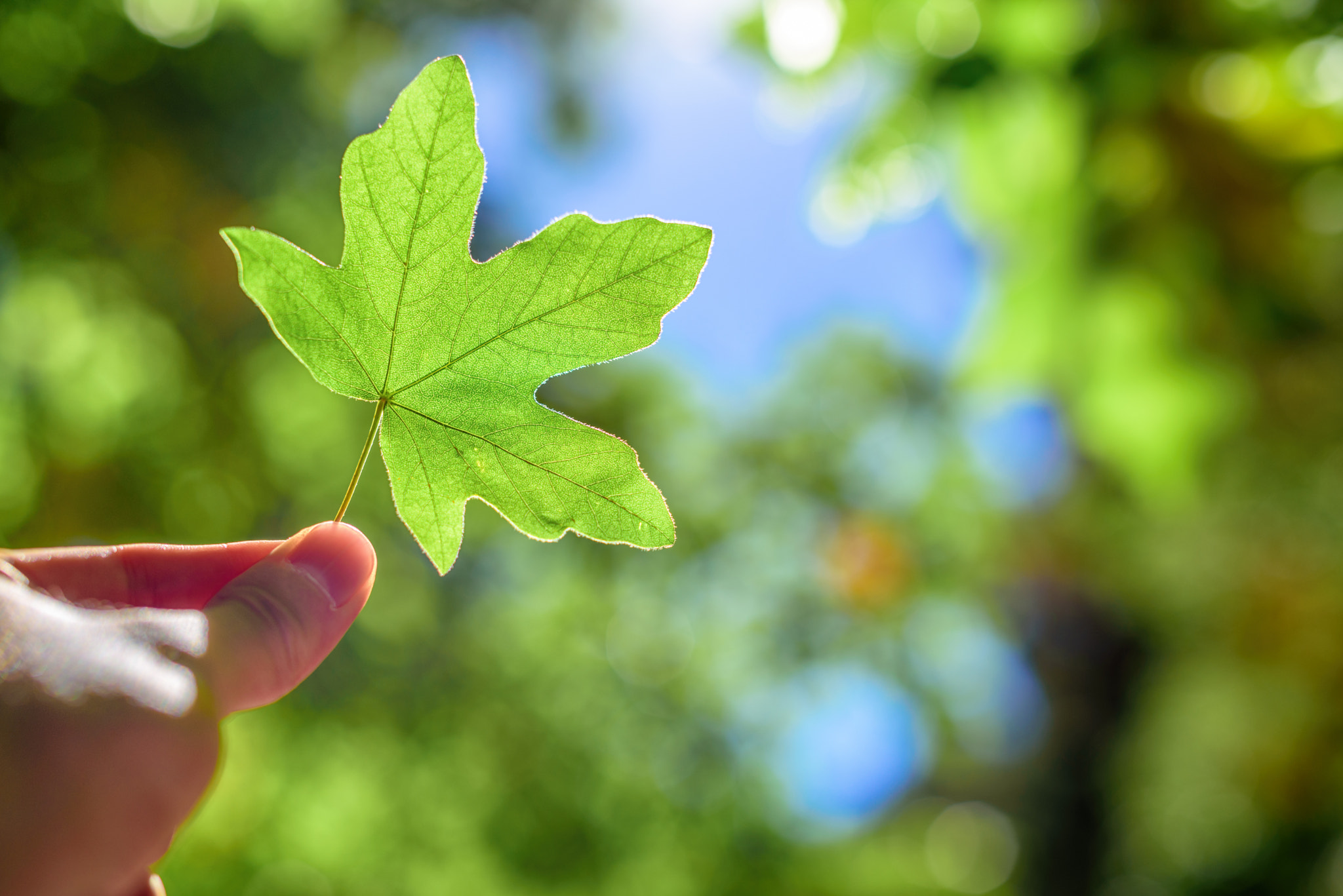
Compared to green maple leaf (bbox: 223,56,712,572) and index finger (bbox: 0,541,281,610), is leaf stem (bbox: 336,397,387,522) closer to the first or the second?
green maple leaf (bbox: 223,56,712,572)

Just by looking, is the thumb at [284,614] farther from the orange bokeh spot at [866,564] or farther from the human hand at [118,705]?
the orange bokeh spot at [866,564]

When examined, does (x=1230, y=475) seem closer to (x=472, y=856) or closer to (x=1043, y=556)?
(x=1043, y=556)

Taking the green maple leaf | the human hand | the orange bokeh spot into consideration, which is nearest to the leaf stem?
the green maple leaf

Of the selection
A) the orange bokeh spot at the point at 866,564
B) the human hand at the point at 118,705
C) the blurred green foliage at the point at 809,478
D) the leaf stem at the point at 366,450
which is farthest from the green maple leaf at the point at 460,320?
the orange bokeh spot at the point at 866,564

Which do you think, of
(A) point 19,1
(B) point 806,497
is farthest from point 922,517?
(A) point 19,1

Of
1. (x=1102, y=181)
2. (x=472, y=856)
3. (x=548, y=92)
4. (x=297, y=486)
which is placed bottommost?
(x=472, y=856)

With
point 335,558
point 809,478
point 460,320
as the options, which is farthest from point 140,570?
point 809,478
